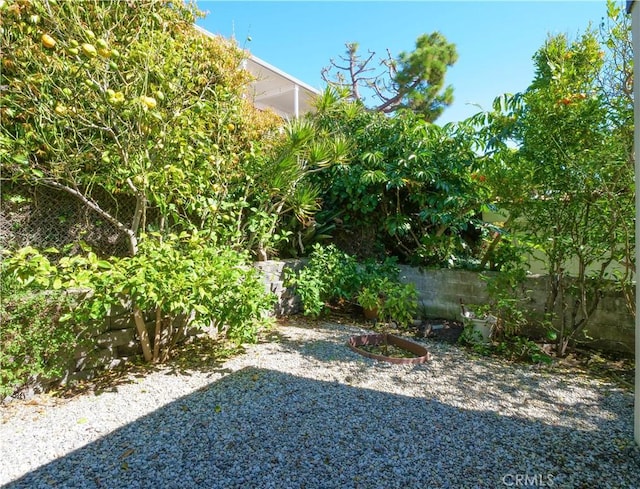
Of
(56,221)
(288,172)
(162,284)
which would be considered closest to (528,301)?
(288,172)

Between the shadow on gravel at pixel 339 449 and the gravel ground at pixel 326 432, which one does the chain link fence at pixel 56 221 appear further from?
the shadow on gravel at pixel 339 449

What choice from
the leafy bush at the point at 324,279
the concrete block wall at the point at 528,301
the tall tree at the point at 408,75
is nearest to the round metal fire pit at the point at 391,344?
the leafy bush at the point at 324,279

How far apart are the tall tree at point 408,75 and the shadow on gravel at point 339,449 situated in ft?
37.6

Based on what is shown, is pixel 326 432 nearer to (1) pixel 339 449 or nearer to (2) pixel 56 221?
(1) pixel 339 449

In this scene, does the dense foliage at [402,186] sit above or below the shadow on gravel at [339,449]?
above

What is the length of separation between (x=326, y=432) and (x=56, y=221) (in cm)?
298

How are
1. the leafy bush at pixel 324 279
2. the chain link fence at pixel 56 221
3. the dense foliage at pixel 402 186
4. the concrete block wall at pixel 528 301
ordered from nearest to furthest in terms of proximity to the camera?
1. the chain link fence at pixel 56 221
2. the concrete block wall at pixel 528 301
3. the leafy bush at pixel 324 279
4. the dense foliage at pixel 402 186

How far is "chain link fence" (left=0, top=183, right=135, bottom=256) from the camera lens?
2.82 meters

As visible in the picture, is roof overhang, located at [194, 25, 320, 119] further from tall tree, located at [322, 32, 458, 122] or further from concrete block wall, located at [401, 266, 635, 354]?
concrete block wall, located at [401, 266, 635, 354]

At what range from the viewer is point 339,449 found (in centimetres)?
188

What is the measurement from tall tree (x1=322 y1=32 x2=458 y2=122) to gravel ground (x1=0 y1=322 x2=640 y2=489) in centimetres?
1104

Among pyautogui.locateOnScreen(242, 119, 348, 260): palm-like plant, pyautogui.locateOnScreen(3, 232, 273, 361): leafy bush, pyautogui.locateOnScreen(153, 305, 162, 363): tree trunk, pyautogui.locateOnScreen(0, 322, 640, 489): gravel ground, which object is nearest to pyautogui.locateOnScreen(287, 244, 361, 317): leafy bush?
pyautogui.locateOnScreen(242, 119, 348, 260): palm-like plant

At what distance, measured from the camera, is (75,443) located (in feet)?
6.25

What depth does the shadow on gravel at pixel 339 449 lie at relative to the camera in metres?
1.64
